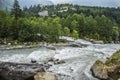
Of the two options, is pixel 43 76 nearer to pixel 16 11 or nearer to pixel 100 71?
pixel 100 71

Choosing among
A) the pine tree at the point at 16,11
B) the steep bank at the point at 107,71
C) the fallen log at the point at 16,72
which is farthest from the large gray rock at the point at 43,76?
the pine tree at the point at 16,11

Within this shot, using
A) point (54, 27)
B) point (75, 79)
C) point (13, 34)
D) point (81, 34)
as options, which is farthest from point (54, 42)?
point (75, 79)

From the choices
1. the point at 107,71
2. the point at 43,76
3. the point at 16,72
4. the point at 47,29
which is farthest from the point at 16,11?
the point at 43,76

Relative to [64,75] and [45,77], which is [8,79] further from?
[64,75]

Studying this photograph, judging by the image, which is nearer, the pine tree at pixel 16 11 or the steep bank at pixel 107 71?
the steep bank at pixel 107 71

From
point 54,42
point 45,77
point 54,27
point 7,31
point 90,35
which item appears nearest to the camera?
point 45,77

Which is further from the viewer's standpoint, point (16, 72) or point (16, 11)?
point (16, 11)

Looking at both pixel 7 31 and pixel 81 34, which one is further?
pixel 81 34

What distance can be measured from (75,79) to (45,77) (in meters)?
5.45

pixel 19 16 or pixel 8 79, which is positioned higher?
pixel 19 16

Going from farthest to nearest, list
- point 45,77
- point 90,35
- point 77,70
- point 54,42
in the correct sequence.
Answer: point 90,35 → point 54,42 → point 77,70 → point 45,77

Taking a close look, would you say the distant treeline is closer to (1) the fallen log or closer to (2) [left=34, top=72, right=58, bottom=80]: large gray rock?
(1) the fallen log

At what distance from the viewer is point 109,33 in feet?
429

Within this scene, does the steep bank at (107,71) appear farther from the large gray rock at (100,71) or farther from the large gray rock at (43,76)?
the large gray rock at (43,76)
